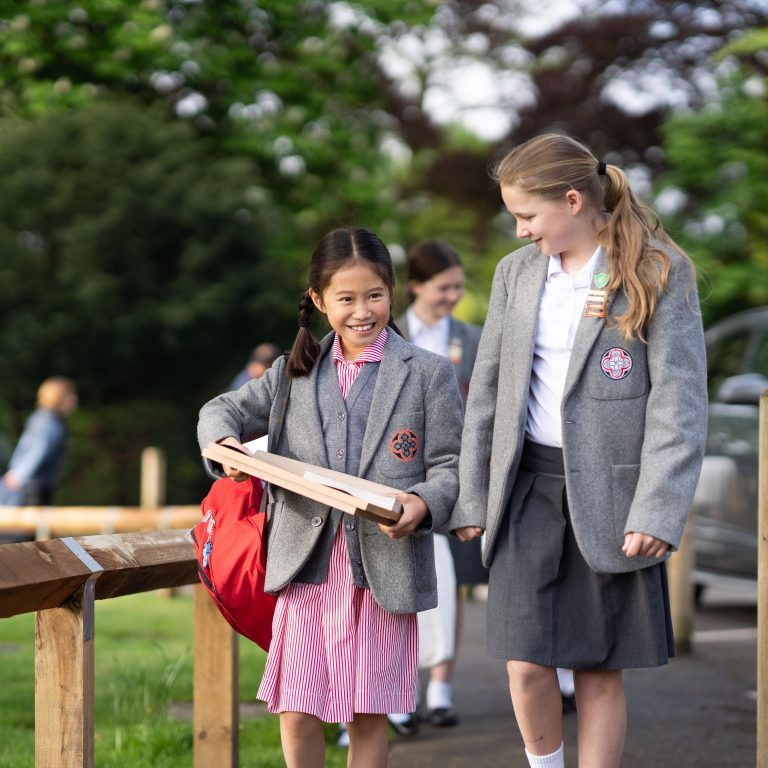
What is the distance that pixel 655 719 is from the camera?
18.1 feet

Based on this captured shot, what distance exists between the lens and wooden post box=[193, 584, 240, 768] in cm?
401

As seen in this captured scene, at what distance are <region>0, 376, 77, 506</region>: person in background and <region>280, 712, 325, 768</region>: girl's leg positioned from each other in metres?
8.11

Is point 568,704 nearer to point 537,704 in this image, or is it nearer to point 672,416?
point 537,704

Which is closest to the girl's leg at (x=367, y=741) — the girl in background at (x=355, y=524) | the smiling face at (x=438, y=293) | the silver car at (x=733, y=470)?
the girl in background at (x=355, y=524)

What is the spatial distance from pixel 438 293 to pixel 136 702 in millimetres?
2067

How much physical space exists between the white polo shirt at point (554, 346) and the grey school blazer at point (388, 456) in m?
0.22

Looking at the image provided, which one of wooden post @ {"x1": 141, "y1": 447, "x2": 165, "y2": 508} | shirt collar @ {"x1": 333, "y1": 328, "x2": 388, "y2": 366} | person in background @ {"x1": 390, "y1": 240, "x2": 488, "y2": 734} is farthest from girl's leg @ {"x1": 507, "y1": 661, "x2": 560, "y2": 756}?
wooden post @ {"x1": 141, "y1": 447, "x2": 165, "y2": 508}

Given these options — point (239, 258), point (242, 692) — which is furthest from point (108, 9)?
point (242, 692)

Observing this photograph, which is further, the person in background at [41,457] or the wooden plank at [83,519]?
the person in background at [41,457]

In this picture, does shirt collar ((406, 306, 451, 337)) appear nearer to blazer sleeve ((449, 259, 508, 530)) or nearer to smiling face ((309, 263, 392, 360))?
blazer sleeve ((449, 259, 508, 530))

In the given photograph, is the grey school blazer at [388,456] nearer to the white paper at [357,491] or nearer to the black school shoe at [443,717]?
the white paper at [357,491]

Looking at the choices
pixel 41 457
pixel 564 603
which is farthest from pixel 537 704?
pixel 41 457

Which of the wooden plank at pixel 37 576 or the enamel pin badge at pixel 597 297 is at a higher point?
the enamel pin badge at pixel 597 297

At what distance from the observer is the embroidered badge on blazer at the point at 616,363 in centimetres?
328
